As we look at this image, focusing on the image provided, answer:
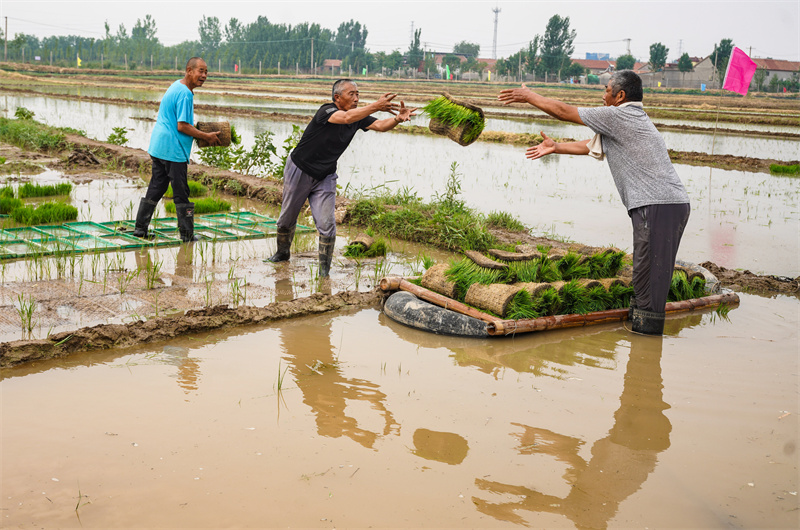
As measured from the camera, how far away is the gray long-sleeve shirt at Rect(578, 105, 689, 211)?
4621 mm

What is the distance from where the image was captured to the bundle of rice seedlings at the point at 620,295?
529 cm

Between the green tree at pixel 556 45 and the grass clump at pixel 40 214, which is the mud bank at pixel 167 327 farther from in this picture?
the green tree at pixel 556 45

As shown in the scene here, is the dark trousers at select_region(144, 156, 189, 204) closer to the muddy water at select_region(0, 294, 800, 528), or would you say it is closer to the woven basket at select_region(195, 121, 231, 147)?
the woven basket at select_region(195, 121, 231, 147)

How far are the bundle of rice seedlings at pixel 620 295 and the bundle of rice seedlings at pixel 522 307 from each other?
768 mm

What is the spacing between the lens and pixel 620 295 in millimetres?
5324

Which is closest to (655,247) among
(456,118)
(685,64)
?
(456,118)

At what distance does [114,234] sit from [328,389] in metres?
3.87

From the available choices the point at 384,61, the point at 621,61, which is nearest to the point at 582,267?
the point at 621,61

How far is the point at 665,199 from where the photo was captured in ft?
15.2

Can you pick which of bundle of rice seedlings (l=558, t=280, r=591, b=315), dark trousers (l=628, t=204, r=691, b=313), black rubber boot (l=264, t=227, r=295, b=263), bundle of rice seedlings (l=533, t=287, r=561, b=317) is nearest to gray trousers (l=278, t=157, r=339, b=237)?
black rubber boot (l=264, t=227, r=295, b=263)

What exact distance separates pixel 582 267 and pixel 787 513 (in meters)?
2.86

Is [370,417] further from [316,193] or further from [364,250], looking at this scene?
[364,250]

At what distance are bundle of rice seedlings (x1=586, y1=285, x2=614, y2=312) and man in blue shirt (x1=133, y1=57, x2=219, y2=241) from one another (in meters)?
3.72

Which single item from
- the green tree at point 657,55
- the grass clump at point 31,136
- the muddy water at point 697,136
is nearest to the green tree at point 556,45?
the green tree at point 657,55
